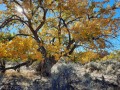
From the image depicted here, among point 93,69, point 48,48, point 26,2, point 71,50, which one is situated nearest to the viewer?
point 26,2

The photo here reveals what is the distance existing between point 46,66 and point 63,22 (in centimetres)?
427

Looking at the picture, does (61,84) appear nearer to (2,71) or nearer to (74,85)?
(74,85)

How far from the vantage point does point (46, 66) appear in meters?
19.4

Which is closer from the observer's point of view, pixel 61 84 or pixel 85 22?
pixel 61 84

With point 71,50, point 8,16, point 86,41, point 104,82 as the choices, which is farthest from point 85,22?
point 8,16

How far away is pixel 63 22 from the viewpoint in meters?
17.0

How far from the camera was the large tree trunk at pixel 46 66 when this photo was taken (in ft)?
59.7

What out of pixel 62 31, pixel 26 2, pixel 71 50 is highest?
pixel 26 2

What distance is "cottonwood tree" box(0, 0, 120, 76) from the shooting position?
16.1 metres

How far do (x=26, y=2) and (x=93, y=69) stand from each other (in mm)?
10887

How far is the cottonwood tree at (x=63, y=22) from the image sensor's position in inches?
633

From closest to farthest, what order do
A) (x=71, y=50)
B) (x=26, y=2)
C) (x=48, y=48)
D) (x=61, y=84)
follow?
(x=61, y=84), (x=26, y=2), (x=48, y=48), (x=71, y=50)

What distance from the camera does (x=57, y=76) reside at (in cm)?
1463

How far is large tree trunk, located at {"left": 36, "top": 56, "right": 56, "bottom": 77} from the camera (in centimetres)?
1818
